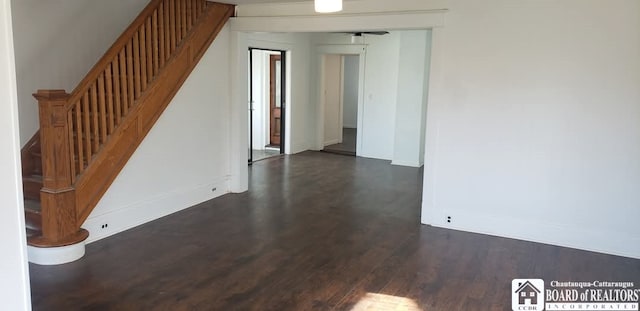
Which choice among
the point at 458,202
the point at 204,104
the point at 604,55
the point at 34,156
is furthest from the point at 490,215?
the point at 34,156

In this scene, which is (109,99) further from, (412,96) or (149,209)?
(412,96)

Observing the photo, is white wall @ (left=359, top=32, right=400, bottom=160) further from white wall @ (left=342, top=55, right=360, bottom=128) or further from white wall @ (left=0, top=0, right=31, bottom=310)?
white wall @ (left=0, top=0, right=31, bottom=310)

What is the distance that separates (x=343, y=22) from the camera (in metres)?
5.36

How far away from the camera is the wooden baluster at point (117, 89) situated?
15.1 ft

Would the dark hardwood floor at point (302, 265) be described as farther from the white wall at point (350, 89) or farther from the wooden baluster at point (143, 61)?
the white wall at point (350, 89)

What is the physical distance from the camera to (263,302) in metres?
3.42

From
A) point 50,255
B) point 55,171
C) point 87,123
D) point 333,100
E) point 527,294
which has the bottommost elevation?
point 527,294

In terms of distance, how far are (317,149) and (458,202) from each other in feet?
17.2

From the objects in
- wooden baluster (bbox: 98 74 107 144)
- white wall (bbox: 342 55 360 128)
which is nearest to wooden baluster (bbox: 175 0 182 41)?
wooden baluster (bbox: 98 74 107 144)

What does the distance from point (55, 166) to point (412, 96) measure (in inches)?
225

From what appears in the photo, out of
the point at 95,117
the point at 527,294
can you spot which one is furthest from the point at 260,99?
the point at 527,294

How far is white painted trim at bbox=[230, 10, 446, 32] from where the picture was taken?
16.2 feet

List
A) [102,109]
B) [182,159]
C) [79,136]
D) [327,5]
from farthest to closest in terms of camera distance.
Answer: [182,159] < [102,109] < [79,136] < [327,5]

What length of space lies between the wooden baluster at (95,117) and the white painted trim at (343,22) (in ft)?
7.16
